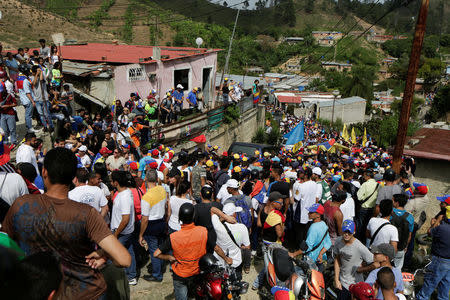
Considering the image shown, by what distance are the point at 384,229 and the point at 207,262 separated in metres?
2.83

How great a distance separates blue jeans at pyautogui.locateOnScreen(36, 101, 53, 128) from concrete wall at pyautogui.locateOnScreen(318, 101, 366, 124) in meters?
46.9

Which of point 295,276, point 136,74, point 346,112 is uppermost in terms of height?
point 136,74

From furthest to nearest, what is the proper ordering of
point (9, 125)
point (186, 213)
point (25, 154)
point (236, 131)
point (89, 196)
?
point (236, 131), point (9, 125), point (25, 154), point (89, 196), point (186, 213)

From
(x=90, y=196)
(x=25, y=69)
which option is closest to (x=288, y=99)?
(x=25, y=69)

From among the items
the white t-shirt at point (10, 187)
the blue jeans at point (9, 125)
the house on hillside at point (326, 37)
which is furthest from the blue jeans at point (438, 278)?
the house on hillside at point (326, 37)

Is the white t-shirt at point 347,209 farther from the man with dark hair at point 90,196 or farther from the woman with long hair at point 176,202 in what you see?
the man with dark hair at point 90,196

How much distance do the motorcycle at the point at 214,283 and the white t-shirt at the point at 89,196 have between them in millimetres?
1868

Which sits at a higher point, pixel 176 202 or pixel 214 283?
pixel 176 202

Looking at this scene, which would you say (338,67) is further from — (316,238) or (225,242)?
(225,242)

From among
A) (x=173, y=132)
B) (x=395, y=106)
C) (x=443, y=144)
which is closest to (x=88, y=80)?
(x=173, y=132)

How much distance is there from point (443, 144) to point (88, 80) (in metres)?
13.8

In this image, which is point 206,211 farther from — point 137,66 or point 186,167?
point 137,66

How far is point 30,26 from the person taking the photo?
35.8 metres

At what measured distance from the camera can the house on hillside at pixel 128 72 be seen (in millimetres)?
13578
